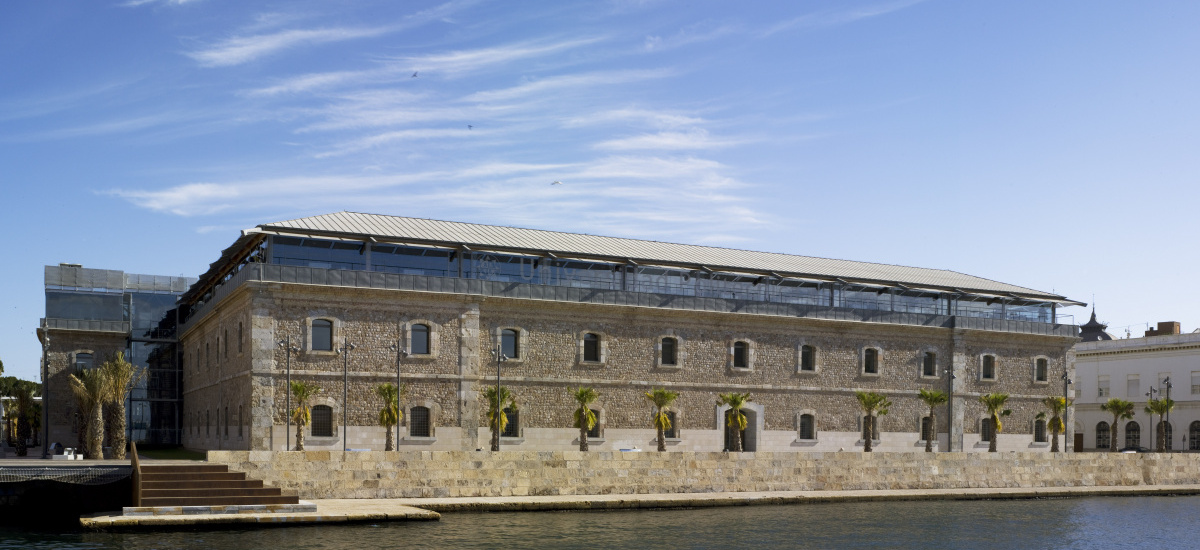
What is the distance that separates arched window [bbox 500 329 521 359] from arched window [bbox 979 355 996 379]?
77.0ft

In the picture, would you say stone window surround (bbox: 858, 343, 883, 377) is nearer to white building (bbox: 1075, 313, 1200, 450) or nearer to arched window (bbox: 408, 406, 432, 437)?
arched window (bbox: 408, 406, 432, 437)

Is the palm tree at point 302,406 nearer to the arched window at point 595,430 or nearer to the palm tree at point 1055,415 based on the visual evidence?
the arched window at point 595,430

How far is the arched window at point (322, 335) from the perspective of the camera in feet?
131

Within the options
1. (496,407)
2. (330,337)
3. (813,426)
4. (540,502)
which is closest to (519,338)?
(496,407)

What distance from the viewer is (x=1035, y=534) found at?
3045 cm

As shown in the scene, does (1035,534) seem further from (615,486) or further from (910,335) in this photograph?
(910,335)

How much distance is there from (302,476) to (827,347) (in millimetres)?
26670

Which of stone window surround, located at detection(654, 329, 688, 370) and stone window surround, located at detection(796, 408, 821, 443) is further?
stone window surround, located at detection(796, 408, 821, 443)

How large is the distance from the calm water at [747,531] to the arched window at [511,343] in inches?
496

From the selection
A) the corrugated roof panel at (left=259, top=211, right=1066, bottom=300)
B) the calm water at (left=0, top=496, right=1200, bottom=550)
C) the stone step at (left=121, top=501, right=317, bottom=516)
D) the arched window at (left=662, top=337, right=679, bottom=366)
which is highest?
the corrugated roof panel at (left=259, top=211, right=1066, bottom=300)

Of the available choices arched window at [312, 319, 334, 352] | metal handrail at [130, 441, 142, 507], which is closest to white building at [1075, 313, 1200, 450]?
arched window at [312, 319, 334, 352]

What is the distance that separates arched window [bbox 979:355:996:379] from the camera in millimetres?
53072

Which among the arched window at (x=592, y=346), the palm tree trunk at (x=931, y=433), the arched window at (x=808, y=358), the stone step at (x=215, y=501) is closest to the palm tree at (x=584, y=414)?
the arched window at (x=592, y=346)

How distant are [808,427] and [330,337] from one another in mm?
21357
